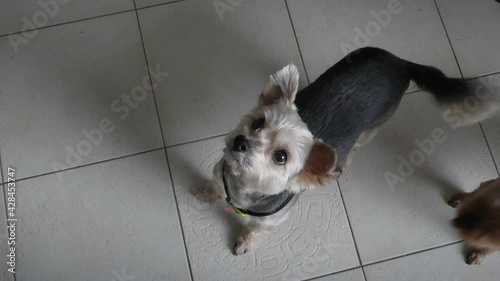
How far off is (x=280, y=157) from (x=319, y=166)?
0.11 meters

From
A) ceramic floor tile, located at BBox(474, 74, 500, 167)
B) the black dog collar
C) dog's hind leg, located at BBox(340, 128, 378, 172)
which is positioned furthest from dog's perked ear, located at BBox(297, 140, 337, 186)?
ceramic floor tile, located at BBox(474, 74, 500, 167)

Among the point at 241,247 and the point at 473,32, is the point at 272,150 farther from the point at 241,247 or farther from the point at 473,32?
the point at 473,32

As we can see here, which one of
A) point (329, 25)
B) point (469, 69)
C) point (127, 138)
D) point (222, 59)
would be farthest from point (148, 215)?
point (469, 69)

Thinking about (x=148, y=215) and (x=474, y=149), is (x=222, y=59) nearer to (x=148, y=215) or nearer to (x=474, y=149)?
(x=148, y=215)

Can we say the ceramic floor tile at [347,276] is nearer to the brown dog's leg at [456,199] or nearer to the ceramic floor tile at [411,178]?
the ceramic floor tile at [411,178]

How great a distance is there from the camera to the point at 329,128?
4.83ft

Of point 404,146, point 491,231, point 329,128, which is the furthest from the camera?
point 404,146

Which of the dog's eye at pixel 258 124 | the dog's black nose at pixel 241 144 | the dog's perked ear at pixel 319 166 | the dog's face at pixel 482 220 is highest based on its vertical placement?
the dog's eye at pixel 258 124

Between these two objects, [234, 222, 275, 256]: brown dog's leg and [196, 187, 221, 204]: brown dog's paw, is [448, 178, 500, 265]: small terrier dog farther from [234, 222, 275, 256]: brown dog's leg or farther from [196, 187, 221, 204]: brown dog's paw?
[196, 187, 221, 204]: brown dog's paw

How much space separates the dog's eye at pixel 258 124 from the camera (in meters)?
1.30

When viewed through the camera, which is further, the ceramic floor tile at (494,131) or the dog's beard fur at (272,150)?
the ceramic floor tile at (494,131)

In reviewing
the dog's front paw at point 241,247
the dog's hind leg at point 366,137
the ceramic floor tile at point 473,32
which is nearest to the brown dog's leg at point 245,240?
the dog's front paw at point 241,247

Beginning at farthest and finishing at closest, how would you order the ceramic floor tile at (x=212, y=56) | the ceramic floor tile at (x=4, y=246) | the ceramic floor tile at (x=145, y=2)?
the ceramic floor tile at (x=145, y=2) < the ceramic floor tile at (x=212, y=56) < the ceramic floor tile at (x=4, y=246)

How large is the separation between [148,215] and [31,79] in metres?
0.77
